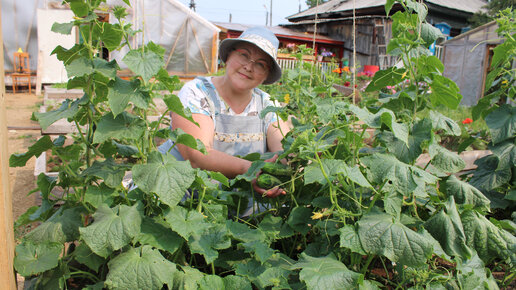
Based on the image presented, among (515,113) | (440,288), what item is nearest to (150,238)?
(440,288)

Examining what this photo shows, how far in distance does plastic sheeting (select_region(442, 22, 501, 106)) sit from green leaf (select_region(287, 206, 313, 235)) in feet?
40.5

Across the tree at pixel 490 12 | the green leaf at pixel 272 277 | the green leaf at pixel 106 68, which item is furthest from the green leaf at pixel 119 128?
the tree at pixel 490 12

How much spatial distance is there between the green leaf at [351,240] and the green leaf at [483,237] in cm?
44

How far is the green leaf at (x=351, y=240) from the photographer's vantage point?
1.18m

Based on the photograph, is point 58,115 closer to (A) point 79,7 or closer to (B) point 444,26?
(A) point 79,7

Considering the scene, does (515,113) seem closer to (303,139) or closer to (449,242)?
(449,242)

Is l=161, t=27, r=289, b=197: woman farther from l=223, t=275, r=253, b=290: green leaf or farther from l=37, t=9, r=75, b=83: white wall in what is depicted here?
l=37, t=9, r=75, b=83: white wall

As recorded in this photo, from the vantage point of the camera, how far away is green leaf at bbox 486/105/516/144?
75.9 inches

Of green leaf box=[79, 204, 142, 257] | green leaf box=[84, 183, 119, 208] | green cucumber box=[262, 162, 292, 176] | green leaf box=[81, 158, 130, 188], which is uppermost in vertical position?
green leaf box=[81, 158, 130, 188]

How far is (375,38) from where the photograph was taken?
16.1 m

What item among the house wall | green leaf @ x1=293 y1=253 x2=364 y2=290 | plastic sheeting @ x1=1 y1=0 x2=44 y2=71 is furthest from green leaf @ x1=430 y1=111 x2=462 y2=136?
the house wall

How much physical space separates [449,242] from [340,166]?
1.53 ft

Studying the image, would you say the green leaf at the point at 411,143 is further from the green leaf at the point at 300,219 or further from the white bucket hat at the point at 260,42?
the white bucket hat at the point at 260,42

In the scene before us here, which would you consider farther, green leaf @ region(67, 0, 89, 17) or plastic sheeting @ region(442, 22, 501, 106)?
plastic sheeting @ region(442, 22, 501, 106)
